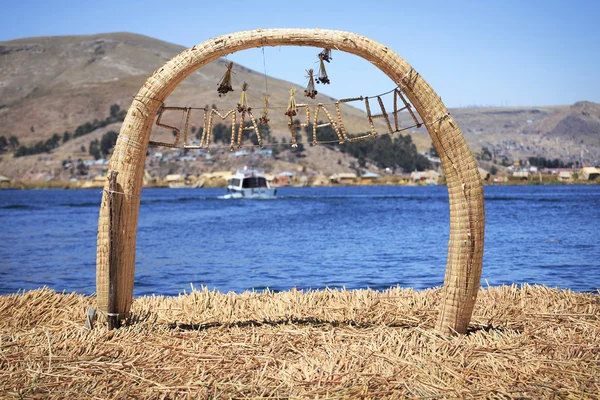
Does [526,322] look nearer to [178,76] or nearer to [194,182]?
[178,76]

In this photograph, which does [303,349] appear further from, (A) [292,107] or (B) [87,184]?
(B) [87,184]

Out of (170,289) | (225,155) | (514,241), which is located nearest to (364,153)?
(225,155)

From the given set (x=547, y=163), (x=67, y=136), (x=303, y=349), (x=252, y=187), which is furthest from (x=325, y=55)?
(x=67, y=136)

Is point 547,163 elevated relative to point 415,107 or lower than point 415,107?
elevated

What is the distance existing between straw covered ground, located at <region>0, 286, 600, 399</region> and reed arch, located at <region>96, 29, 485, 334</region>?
44 centimetres

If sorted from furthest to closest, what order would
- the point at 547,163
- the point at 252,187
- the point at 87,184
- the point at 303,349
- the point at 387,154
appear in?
the point at 87,184, the point at 387,154, the point at 547,163, the point at 252,187, the point at 303,349

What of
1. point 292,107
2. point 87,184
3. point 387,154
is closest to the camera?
point 292,107

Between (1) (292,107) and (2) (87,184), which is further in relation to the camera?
(2) (87,184)

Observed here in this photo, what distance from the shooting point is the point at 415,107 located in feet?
24.3

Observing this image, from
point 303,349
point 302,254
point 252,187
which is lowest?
point 302,254

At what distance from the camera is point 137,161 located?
24.8 feet

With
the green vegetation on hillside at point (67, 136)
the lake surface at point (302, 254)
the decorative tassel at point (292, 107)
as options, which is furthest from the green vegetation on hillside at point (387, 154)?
the decorative tassel at point (292, 107)

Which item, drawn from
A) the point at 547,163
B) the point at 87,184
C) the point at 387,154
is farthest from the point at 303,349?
the point at 87,184

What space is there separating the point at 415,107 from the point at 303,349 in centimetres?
288
